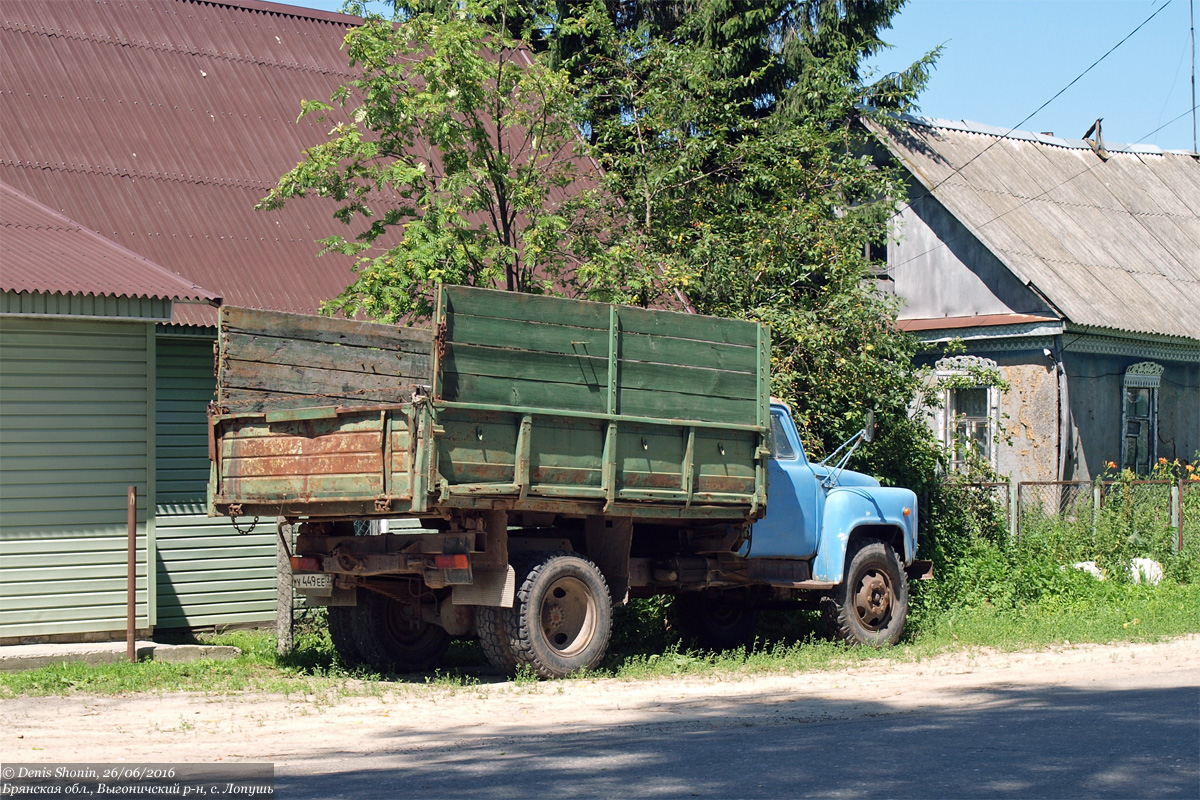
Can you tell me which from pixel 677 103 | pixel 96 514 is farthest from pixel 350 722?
pixel 677 103

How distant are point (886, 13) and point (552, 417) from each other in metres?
13.4

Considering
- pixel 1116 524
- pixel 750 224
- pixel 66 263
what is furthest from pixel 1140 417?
pixel 66 263

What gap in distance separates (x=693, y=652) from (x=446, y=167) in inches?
214

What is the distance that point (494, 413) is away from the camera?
9305mm

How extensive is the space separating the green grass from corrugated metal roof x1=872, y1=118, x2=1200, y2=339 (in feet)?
21.0

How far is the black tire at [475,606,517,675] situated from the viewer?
31.7 feet

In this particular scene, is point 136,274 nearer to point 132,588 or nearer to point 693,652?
point 132,588

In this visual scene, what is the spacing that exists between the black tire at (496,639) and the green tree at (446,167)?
381 cm

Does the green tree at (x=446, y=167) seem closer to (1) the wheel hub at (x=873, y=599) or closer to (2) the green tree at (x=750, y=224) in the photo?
(2) the green tree at (x=750, y=224)

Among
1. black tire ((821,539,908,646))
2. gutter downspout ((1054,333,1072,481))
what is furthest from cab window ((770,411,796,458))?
gutter downspout ((1054,333,1072,481))

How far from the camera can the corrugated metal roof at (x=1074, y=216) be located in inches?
807

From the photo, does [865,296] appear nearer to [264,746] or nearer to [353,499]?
[353,499]

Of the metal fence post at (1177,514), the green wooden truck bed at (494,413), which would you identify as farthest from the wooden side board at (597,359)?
the metal fence post at (1177,514)

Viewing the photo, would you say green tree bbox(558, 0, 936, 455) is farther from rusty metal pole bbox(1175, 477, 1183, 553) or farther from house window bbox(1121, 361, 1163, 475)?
house window bbox(1121, 361, 1163, 475)
